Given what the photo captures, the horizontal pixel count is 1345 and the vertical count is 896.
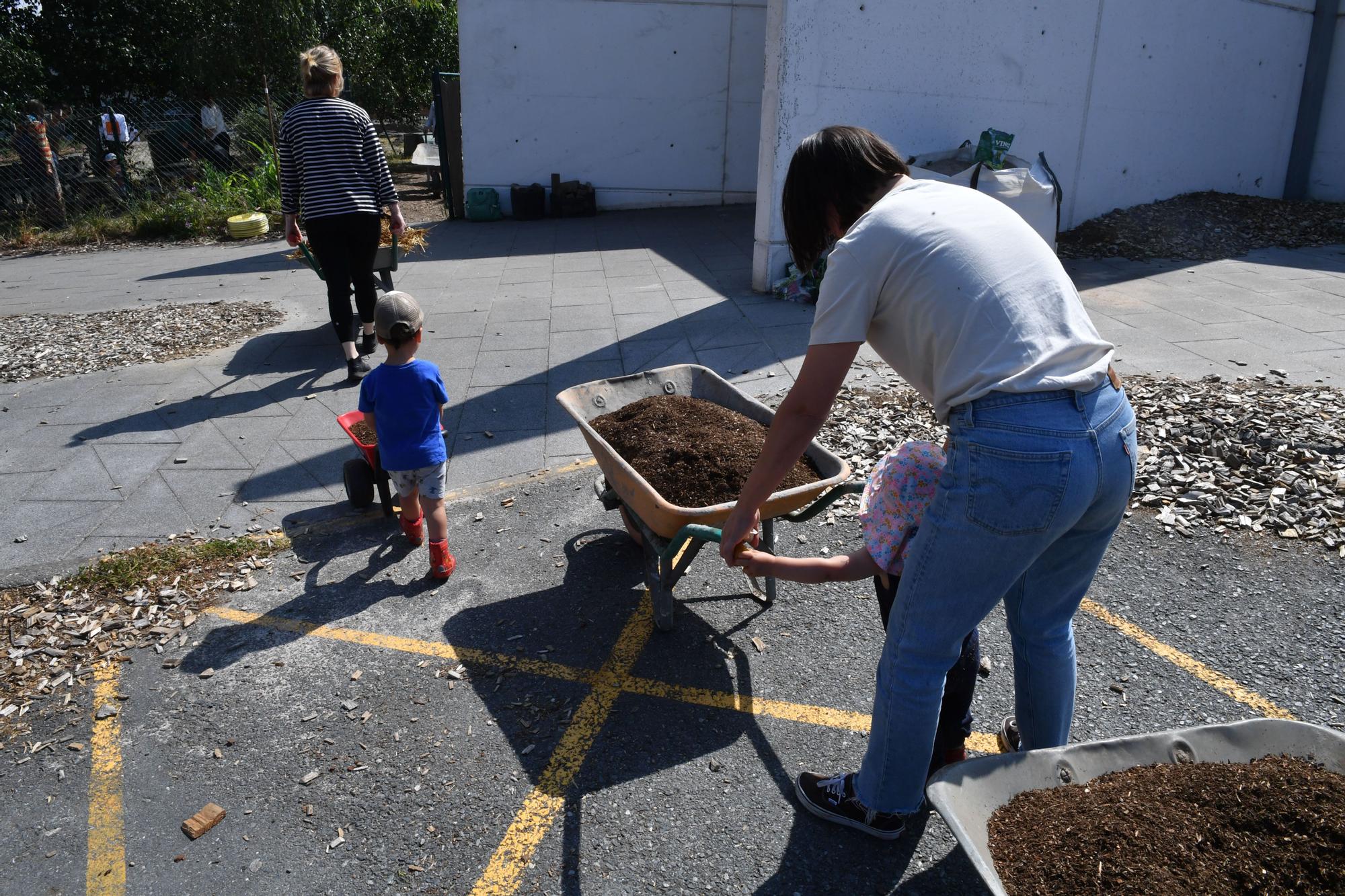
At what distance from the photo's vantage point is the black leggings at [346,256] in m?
6.21

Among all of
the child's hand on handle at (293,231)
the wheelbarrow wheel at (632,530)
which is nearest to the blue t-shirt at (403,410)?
the wheelbarrow wheel at (632,530)

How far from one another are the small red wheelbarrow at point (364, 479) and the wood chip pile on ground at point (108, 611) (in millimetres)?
406

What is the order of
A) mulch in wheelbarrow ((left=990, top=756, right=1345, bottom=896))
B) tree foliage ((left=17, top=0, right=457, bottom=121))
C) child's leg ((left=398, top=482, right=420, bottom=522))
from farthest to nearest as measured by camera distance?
tree foliage ((left=17, top=0, right=457, bottom=121))
child's leg ((left=398, top=482, right=420, bottom=522))
mulch in wheelbarrow ((left=990, top=756, right=1345, bottom=896))

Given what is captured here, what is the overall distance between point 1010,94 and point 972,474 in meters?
8.93

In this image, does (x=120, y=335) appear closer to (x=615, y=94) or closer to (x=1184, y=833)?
(x=615, y=94)

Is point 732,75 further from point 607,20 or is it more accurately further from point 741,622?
point 741,622

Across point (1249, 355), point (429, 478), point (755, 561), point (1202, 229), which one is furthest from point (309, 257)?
point (1202, 229)

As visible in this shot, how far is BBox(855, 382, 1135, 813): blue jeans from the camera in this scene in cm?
200

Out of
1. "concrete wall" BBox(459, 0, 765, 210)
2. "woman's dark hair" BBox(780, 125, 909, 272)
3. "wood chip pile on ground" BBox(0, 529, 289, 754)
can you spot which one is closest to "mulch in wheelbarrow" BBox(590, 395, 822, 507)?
"woman's dark hair" BBox(780, 125, 909, 272)

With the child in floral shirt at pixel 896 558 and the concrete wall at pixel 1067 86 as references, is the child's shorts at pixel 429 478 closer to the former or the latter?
the child in floral shirt at pixel 896 558

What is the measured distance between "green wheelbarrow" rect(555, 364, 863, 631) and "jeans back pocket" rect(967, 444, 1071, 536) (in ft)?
2.56

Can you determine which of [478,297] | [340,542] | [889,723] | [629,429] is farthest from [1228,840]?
[478,297]

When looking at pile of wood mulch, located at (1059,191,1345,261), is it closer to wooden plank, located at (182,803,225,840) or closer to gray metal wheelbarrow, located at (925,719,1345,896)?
gray metal wheelbarrow, located at (925,719,1345,896)

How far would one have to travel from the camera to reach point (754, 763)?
9.78 ft
